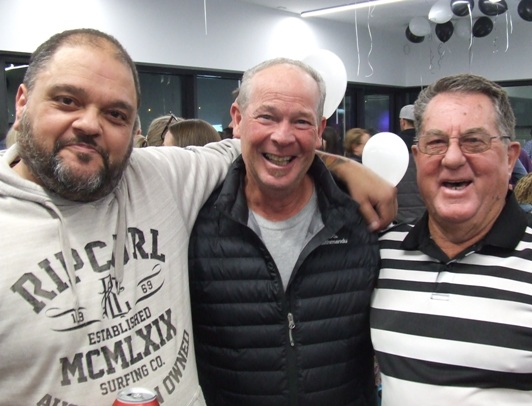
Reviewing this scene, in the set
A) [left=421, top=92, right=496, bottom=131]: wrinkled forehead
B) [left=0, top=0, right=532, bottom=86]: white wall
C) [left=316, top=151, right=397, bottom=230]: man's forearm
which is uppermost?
[left=0, top=0, right=532, bottom=86]: white wall

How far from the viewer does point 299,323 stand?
149 centimetres

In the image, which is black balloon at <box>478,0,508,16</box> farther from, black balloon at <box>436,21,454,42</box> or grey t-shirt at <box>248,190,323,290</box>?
grey t-shirt at <box>248,190,323,290</box>

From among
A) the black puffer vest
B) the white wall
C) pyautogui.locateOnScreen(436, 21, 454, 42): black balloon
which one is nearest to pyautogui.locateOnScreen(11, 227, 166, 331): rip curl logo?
the black puffer vest

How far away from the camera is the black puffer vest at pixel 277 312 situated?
149 centimetres

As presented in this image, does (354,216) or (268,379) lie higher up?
(354,216)

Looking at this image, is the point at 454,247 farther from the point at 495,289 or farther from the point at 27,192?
the point at 27,192

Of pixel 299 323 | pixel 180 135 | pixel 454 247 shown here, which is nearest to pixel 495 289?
pixel 454 247

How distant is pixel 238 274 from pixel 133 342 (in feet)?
1.23

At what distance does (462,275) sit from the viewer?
1.40m

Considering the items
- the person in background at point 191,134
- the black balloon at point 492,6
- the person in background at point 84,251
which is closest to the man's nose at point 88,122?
the person in background at point 84,251

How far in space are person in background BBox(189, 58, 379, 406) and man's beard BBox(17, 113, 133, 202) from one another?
395mm

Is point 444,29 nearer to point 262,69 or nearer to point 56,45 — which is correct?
point 262,69

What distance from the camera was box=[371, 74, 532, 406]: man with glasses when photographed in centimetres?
130

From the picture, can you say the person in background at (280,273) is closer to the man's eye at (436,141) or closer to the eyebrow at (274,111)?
the eyebrow at (274,111)
